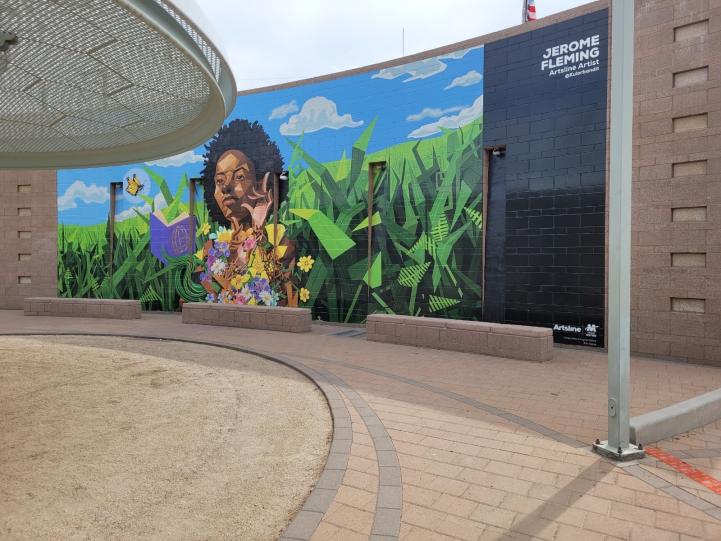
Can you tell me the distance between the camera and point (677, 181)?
368 inches

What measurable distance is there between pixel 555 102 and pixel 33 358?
11483 mm

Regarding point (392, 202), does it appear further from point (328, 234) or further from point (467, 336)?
point (467, 336)

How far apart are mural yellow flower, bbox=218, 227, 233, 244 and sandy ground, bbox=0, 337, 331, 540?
28.8ft

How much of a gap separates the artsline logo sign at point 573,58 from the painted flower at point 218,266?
11209 millimetres

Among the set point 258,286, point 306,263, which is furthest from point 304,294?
point 258,286

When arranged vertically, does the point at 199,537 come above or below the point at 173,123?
below

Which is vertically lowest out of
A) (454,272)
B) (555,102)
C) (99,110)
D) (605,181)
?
(454,272)

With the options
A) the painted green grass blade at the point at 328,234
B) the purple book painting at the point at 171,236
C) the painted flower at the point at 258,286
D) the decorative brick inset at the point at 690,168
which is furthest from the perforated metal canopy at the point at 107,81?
the decorative brick inset at the point at 690,168

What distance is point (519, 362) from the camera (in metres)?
8.90

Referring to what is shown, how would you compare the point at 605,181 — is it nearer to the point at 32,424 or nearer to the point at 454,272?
the point at 454,272

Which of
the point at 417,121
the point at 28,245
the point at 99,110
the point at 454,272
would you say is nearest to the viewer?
the point at 99,110

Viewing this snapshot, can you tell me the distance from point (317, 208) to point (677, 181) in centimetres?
915

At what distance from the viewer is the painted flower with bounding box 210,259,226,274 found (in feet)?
55.3

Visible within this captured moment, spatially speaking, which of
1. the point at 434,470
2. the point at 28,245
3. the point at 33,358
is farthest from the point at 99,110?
the point at 28,245
